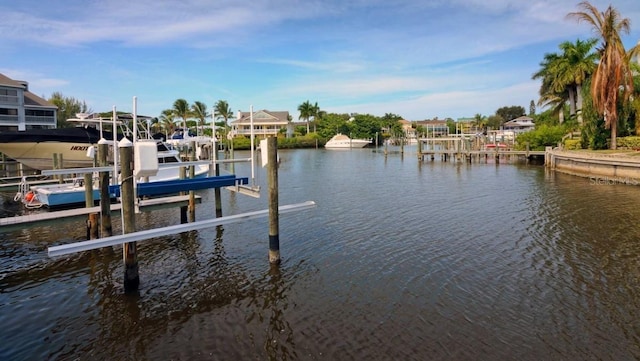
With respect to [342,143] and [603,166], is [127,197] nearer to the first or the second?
[603,166]

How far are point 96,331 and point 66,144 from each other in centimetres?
1760

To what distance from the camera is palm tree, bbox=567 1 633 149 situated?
31.4 m

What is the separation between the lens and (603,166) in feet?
89.4

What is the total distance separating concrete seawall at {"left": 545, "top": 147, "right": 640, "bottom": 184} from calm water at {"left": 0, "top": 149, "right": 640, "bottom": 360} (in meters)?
11.7

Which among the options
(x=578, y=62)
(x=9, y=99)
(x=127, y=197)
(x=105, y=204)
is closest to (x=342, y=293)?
(x=127, y=197)

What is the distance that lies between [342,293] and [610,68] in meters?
33.2

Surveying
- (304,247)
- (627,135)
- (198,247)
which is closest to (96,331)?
(198,247)

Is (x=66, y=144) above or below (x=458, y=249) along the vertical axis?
above

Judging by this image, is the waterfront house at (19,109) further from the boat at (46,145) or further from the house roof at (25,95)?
the boat at (46,145)

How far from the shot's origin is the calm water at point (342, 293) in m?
6.77

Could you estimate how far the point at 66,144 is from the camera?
2148 cm

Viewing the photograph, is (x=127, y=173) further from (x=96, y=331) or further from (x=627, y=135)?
(x=627, y=135)

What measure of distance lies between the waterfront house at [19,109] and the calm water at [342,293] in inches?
1478

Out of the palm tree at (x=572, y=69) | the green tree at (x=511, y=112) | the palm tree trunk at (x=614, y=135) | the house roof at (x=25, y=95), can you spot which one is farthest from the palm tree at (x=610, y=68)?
the green tree at (x=511, y=112)
